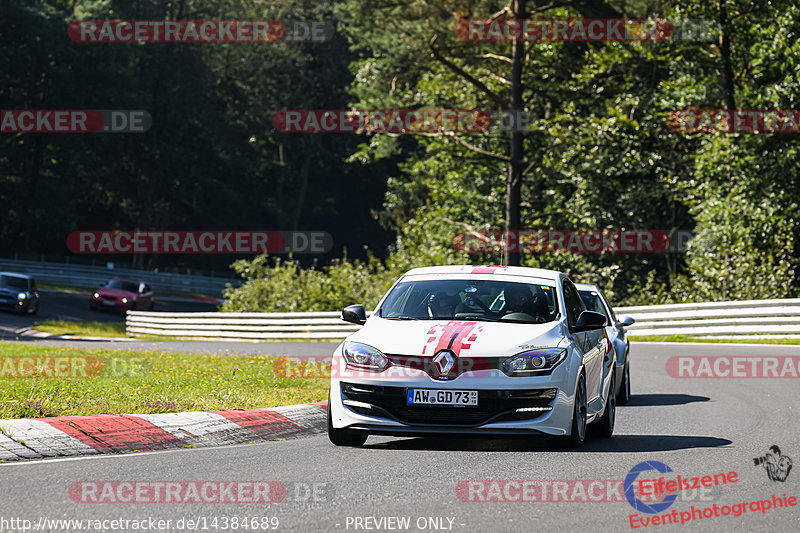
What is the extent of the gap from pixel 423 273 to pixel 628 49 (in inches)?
1100

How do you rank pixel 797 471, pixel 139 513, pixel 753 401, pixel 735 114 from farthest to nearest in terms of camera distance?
pixel 735 114
pixel 753 401
pixel 797 471
pixel 139 513

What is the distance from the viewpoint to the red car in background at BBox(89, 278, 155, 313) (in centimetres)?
4825

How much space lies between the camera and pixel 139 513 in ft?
21.7

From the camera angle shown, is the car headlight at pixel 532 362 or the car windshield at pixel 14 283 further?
the car windshield at pixel 14 283

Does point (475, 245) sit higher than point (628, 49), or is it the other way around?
point (628, 49)

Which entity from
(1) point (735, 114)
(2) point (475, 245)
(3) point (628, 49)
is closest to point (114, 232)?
(2) point (475, 245)

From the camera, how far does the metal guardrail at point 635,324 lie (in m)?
26.0

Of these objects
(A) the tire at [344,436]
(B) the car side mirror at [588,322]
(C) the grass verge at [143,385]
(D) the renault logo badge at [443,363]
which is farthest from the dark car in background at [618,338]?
(D) the renault logo badge at [443,363]

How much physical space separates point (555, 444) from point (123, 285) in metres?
42.3

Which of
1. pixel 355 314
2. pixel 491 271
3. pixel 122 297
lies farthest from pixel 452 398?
pixel 122 297

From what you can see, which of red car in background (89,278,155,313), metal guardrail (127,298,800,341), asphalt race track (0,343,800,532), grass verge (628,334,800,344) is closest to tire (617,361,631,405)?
asphalt race track (0,343,800,532)

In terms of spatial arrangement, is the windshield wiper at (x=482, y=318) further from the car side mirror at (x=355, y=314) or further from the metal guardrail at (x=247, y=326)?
the metal guardrail at (x=247, y=326)

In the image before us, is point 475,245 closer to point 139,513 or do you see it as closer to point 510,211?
point 510,211

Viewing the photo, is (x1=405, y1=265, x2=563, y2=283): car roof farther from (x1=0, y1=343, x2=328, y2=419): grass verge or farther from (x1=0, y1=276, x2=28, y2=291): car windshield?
(x1=0, y1=276, x2=28, y2=291): car windshield
